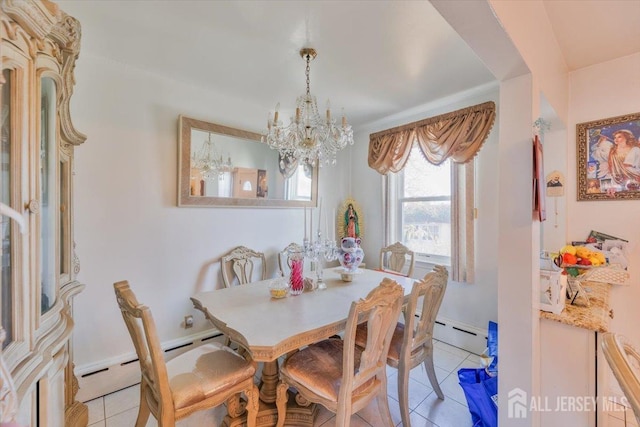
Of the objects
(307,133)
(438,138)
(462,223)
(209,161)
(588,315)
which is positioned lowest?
(588,315)

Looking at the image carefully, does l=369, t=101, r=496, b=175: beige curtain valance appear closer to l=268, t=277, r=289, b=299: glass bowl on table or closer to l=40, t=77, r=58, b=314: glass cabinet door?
l=268, t=277, r=289, b=299: glass bowl on table

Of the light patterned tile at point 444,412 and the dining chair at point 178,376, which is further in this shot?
the light patterned tile at point 444,412

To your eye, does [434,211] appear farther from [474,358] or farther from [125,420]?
[125,420]

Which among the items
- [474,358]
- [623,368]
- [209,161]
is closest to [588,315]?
[623,368]

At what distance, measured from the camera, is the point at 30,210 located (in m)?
0.79

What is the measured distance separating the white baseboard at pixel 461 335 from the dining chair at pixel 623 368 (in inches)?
77.8

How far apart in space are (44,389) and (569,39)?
304cm

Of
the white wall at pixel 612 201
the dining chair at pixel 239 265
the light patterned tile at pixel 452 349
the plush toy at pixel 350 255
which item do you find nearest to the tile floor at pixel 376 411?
the light patterned tile at pixel 452 349

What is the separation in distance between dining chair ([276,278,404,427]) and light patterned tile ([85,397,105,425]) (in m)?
1.27

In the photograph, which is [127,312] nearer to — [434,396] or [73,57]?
[73,57]

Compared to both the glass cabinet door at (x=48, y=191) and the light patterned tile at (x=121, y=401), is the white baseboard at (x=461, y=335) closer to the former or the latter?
the light patterned tile at (x=121, y=401)

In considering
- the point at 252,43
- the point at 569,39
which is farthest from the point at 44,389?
the point at 569,39

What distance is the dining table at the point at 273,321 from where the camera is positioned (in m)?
1.35

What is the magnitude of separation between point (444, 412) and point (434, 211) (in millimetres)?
1899
